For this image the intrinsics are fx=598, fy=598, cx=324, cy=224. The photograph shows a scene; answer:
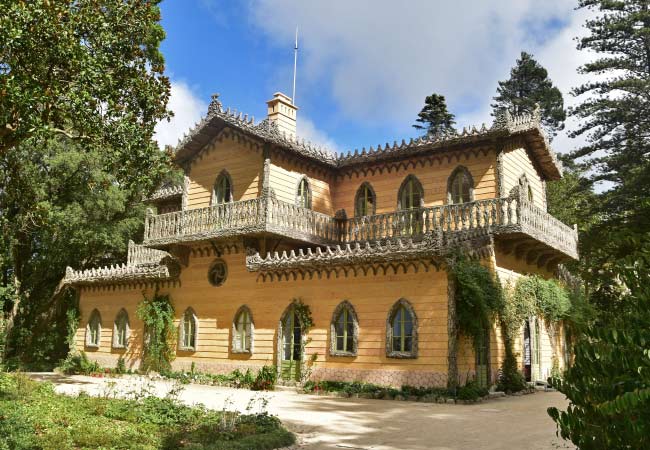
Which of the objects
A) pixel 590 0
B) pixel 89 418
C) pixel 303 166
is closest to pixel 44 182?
pixel 303 166

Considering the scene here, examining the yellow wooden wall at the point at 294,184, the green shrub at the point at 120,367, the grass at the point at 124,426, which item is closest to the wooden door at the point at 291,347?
the yellow wooden wall at the point at 294,184

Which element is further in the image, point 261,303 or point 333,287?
point 261,303

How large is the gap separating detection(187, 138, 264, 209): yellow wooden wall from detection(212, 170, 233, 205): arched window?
0.62 feet

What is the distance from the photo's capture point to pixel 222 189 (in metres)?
24.0

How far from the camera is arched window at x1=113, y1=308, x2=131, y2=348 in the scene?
2577 cm

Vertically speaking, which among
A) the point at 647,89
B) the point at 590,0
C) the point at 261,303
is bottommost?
the point at 261,303

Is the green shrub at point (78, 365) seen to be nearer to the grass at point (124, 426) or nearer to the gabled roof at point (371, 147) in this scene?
the gabled roof at point (371, 147)

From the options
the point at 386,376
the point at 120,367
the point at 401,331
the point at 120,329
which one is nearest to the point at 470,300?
the point at 401,331

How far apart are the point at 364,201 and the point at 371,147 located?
218 cm

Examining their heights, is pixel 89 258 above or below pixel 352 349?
above

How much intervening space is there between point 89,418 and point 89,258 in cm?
2224

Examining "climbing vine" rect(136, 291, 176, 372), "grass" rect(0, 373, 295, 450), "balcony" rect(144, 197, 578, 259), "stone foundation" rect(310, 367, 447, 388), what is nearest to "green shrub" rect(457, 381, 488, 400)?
"stone foundation" rect(310, 367, 447, 388)

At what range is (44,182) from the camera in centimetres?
2752

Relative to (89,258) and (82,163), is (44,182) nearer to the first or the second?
(82,163)
